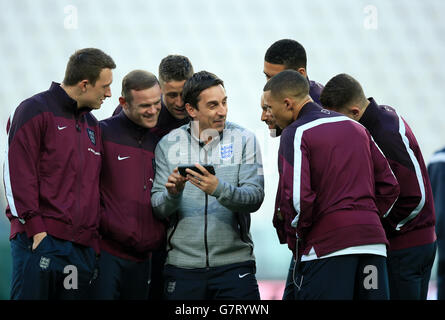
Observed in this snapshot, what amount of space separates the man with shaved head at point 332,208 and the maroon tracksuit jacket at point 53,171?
956 mm

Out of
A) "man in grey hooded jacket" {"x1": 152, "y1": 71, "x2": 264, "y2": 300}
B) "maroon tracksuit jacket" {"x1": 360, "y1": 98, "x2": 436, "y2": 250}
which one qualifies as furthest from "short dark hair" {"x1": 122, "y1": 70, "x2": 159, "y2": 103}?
"maroon tracksuit jacket" {"x1": 360, "y1": 98, "x2": 436, "y2": 250}

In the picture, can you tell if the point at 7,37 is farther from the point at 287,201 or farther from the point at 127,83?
the point at 287,201

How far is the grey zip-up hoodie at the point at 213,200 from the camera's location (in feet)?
10.1

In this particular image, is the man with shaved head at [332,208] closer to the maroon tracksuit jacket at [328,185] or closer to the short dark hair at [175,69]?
the maroon tracksuit jacket at [328,185]

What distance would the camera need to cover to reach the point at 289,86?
3064mm

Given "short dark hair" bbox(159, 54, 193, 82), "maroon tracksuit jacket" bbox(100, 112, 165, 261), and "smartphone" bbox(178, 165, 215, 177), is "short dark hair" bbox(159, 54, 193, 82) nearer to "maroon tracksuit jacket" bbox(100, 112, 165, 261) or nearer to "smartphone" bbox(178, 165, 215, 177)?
"maroon tracksuit jacket" bbox(100, 112, 165, 261)

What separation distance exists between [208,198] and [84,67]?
902 millimetres

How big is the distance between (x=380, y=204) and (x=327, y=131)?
1.54ft

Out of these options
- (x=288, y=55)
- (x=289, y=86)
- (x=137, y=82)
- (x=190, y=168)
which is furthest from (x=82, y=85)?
(x=288, y=55)

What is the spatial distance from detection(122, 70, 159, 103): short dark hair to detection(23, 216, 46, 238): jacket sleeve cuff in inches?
33.8

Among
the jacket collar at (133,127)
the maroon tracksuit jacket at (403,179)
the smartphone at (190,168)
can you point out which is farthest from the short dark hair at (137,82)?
the maroon tracksuit jacket at (403,179)

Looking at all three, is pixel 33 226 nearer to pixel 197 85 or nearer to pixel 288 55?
pixel 197 85

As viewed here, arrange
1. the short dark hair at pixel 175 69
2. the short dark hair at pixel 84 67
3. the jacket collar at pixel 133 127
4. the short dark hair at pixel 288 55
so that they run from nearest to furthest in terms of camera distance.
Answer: the short dark hair at pixel 84 67 → the jacket collar at pixel 133 127 → the short dark hair at pixel 175 69 → the short dark hair at pixel 288 55

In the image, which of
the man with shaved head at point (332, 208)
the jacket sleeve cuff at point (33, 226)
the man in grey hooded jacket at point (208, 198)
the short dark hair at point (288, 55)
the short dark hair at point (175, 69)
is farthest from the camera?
the short dark hair at point (288, 55)
